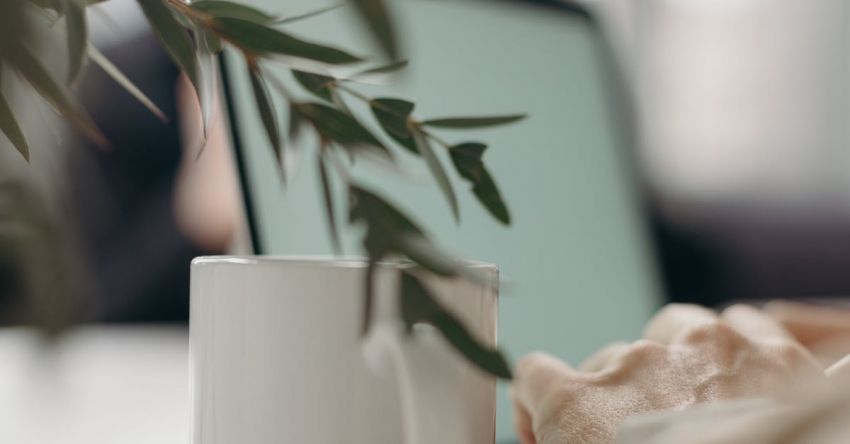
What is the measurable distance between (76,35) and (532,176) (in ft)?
1.74

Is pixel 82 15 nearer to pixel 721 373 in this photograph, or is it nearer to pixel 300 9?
pixel 721 373

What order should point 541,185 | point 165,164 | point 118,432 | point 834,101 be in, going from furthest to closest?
point 834,101 → point 165,164 → point 541,185 → point 118,432

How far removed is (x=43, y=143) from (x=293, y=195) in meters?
0.42

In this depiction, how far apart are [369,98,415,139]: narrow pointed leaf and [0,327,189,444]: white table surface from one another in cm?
9

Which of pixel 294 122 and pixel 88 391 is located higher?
pixel 294 122

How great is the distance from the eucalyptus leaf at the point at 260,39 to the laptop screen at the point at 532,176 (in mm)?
320

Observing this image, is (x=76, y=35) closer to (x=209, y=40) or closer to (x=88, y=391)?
(x=209, y=40)

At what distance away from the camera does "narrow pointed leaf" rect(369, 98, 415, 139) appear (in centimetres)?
23

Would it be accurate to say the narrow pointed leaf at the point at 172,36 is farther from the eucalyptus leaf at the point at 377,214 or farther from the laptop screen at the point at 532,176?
the laptop screen at the point at 532,176

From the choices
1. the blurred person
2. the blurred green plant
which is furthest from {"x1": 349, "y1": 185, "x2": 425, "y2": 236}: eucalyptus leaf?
the blurred person

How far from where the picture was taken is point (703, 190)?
296 cm

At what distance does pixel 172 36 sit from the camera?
0.21 metres

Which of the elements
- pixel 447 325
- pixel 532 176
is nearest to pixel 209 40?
pixel 447 325

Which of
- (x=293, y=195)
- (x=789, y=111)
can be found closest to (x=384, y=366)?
(x=293, y=195)
